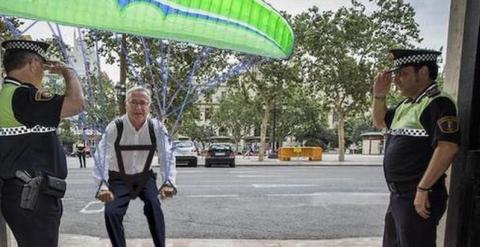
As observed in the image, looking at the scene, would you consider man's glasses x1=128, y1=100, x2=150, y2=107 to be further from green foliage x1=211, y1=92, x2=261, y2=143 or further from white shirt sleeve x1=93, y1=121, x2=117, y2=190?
green foliage x1=211, y1=92, x2=261, y2=143

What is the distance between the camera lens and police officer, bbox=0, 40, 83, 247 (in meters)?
2.94

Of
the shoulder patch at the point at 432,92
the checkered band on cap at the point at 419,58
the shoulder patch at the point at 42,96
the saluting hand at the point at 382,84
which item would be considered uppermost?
the checkered band on cap at the point at 419,58

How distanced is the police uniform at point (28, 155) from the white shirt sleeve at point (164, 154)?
140cm

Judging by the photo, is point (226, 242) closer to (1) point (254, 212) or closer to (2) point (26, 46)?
(1) point (254, 212)

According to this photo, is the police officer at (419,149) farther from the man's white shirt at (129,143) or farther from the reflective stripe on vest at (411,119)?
the man's white shirt at (129,143)

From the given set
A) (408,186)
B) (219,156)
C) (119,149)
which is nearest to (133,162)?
(119,149)

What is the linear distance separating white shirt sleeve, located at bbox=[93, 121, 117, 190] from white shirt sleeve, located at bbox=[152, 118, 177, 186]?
1.20 feet

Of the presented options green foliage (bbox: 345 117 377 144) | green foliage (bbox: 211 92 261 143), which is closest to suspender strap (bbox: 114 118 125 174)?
green foliage (bbox: 211 92 261 143)

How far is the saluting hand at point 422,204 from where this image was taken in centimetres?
307

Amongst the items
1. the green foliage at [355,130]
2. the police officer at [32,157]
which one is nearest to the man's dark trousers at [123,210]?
the police officer at [32,157]

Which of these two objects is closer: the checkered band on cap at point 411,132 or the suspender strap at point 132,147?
the checkered band on cap at point 411,132

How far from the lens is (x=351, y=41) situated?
27.4 metres

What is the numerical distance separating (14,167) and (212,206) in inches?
286

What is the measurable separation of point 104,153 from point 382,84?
2.31 metres
